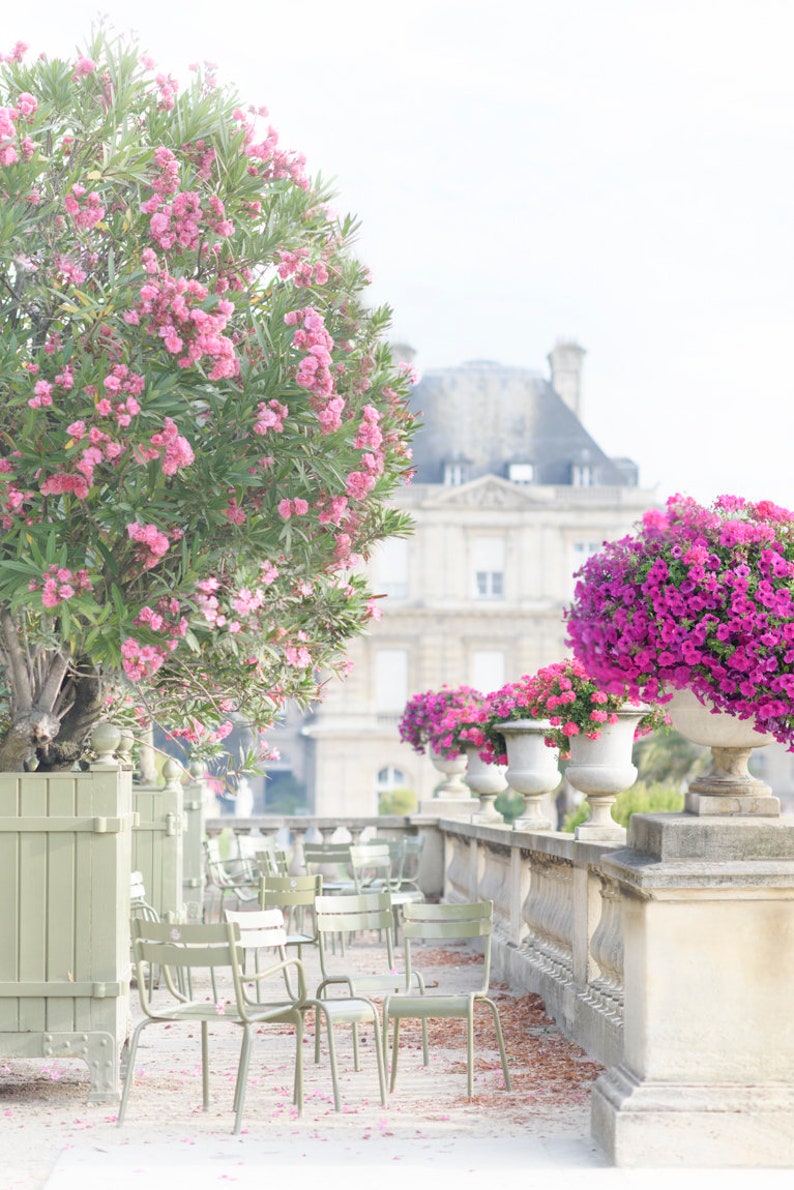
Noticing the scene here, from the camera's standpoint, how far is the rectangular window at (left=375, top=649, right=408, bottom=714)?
57562mm

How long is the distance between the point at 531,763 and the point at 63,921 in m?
4.69

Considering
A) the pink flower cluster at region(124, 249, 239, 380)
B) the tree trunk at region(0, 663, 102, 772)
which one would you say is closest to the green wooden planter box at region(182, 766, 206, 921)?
the tree trunk at region(0, 663, 102, 772)

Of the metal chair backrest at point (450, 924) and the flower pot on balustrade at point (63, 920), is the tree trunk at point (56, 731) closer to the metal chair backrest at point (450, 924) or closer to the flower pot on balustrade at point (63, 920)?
the flower pot on balustrade at point (63, 920)

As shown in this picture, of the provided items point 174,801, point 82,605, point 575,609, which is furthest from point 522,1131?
point 174,801

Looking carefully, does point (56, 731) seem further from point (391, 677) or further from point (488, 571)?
point (488, 571)

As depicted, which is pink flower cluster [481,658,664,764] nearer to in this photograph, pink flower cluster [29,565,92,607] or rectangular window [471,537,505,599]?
pink flower cluster [29,565,92,607]

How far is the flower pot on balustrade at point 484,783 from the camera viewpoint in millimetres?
13898

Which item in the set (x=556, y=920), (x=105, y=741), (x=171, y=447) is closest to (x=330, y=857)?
(x=556, y=920)

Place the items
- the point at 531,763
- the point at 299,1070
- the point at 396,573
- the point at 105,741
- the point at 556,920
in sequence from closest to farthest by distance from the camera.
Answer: the point at 299,1070 → the point at 105,741 → the point at 556,920 → the point at 531,763 → the point at 396,573

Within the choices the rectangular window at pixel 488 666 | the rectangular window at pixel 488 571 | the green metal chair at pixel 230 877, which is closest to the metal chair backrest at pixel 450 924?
the green metal chair at pixel 230 877

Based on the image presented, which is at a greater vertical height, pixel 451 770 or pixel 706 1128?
pixel 451 770

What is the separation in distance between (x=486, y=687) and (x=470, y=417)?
32.9 feet

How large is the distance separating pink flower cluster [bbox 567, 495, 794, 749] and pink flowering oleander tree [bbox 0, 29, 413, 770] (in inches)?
80.2

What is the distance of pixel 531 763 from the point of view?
11133 millimetres
